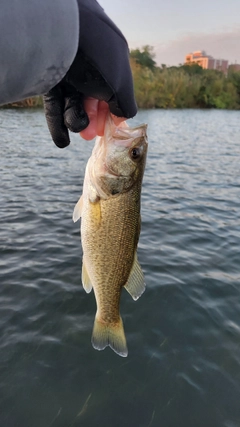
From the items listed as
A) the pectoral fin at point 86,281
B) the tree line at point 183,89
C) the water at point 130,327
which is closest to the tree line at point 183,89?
the tree line at point 183,89

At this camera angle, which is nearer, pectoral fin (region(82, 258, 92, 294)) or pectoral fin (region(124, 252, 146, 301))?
pectoral fin (region(124, 252, 146, 301))

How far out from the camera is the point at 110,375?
3.84 m

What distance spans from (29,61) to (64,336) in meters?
3.56

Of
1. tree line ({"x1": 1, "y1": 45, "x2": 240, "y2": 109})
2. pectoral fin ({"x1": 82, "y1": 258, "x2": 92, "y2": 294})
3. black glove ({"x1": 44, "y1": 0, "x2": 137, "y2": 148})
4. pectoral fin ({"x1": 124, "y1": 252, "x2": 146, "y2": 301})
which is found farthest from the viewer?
tree line ({"x1": 1, "y1": 45, "x2": 240, "y2": 109})

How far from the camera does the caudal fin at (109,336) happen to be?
303 cm

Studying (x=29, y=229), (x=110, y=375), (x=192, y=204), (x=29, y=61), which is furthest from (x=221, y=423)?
(x=192, y=204)

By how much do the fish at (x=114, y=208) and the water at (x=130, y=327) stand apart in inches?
52.8

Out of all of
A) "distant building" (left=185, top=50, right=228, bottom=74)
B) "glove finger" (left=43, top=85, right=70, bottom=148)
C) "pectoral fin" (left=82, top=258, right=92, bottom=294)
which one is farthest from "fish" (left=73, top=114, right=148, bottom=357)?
"distant building" (left=185, top=50, right=228, bottom=74)

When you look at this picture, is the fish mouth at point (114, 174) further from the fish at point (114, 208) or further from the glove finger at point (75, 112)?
the glove finger at point (75, 112)

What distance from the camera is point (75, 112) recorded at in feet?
6.81

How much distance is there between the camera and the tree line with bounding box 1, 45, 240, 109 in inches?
2074

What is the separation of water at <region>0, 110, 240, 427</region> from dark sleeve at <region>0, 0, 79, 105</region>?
9.87 ft

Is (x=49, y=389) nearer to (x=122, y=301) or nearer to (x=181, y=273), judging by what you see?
(x=122, y=301)

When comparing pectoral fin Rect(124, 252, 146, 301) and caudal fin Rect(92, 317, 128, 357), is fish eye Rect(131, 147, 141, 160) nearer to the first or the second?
pectoral fin Rect(124, 252, 146, 301)
